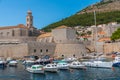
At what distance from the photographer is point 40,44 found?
2072 inches

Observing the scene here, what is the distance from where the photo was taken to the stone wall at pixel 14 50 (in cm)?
5144

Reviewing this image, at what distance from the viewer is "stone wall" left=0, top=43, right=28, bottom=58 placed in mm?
51438

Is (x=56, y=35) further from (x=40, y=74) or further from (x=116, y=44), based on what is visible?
(x=40, y=74)

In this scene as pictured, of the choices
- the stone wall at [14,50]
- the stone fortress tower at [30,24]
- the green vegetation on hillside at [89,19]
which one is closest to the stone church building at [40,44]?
the stone wall at [14,50]

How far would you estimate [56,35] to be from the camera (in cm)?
5712

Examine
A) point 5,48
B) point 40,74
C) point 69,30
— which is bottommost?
point 40,74

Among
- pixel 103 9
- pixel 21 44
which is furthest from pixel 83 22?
pixel 21 44

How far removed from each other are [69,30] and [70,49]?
519cm

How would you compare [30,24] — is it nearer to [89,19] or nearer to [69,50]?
[69,50]

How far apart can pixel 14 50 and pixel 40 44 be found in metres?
4.79

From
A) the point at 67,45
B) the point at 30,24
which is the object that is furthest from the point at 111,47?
the point at 30,24

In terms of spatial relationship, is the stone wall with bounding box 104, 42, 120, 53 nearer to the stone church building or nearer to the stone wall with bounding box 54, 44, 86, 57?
the stone church building

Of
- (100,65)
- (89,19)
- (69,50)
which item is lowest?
(100,65)

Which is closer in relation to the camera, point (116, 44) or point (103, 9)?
point (116, 44)
